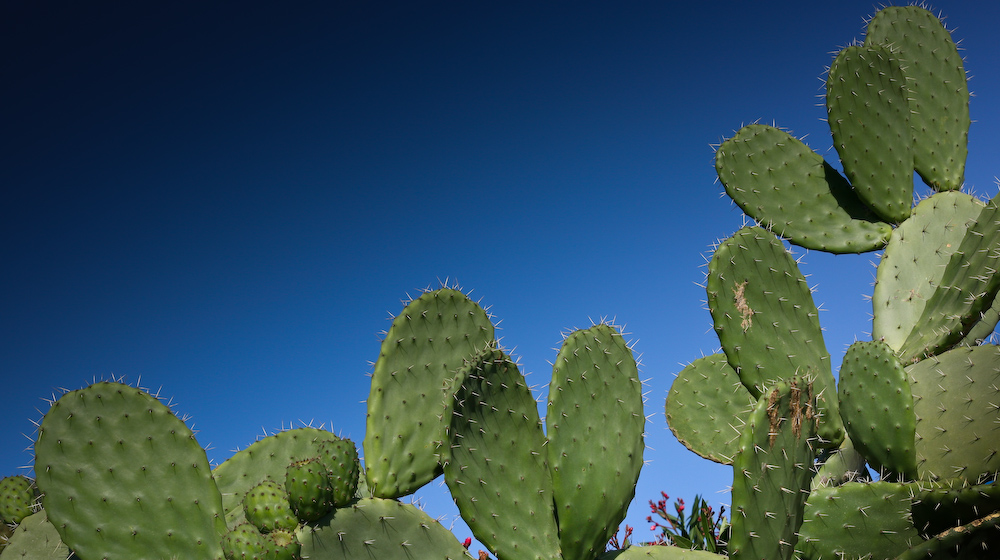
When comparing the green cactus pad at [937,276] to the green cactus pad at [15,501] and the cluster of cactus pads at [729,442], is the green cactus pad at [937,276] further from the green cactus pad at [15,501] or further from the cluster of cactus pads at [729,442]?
the green cactus pad at [15,501]

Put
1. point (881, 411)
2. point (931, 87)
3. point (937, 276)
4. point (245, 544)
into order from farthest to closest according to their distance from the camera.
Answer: point (931, 87), point (937, 276), point (881, 411), point (245, 544)

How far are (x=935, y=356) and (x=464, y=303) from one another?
6.18ft

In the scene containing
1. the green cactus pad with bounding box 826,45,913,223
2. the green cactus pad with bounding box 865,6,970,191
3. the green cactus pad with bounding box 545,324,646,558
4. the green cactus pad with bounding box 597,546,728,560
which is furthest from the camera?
the green cactus pad with bounding box 865,6,970,191

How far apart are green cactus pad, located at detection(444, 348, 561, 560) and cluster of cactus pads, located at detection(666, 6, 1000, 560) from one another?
0.57 meters

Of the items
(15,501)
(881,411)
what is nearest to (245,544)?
(15,501)

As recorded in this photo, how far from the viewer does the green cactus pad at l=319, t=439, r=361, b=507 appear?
1.87 meters

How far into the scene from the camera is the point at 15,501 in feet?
8.23

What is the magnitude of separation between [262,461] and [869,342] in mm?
2316

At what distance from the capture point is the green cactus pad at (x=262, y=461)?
236 cm

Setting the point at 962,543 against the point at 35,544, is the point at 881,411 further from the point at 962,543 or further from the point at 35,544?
the point at 35,544

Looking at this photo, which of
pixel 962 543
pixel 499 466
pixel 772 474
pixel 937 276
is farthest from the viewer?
pixel 937 276

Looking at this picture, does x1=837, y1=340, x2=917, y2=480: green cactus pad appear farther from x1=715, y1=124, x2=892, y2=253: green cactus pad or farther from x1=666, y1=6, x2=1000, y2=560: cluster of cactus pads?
x1=715, y1=124, x2=892, y2=253: green cactus pad

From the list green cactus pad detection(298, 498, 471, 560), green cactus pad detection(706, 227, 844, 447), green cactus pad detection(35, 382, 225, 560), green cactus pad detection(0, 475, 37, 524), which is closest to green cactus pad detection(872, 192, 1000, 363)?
green cactus pad detection(706, 227, 844, 447)

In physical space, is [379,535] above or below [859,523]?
above
